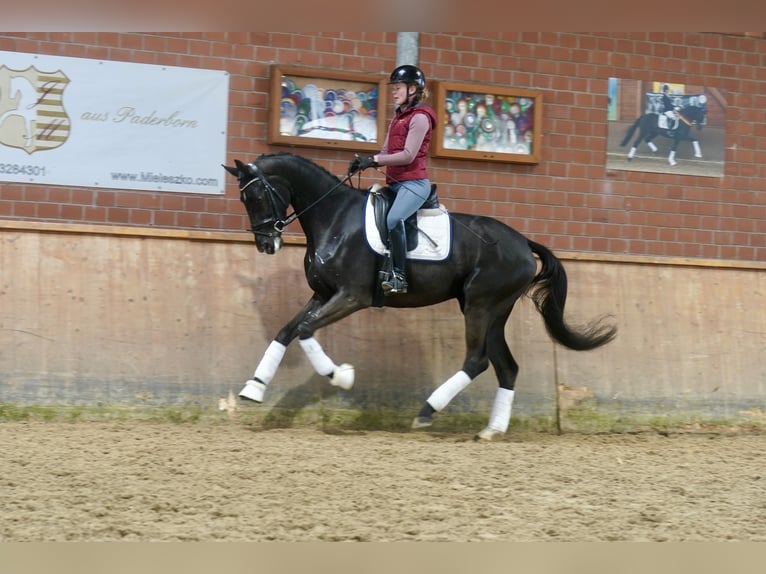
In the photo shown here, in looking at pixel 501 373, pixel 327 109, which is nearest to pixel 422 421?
pixel 501 373

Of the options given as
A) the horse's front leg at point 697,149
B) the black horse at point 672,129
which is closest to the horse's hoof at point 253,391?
the black horse at point 672,129

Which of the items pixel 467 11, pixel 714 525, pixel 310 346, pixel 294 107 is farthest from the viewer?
pixel 294 107

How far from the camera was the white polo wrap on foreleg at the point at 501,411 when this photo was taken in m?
7.51

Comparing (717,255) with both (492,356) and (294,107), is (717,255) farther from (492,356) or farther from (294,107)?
(294,107)

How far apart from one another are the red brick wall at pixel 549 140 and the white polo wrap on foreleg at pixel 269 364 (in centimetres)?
160

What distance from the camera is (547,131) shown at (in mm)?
8969

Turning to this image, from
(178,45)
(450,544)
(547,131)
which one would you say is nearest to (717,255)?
(547,131)

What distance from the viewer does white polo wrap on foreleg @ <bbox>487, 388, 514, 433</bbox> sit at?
7.51 m

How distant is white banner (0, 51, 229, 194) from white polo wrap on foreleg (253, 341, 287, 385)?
1854mm

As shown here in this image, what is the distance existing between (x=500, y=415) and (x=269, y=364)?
Answer: 6.48ft

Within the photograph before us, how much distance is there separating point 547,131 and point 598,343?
2405 millimetres

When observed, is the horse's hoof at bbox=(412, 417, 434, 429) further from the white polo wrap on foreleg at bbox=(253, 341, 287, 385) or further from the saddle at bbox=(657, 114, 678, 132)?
the saddle at bbox=(657, 114, 678, 132)

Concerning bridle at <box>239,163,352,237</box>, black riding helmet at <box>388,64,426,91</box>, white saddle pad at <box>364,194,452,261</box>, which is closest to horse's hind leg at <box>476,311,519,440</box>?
white saddle pad at <box>364,194,452,261</box>

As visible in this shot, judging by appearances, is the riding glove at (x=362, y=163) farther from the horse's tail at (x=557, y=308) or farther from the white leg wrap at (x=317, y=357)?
the horse's tail at (x=557, y=308)
